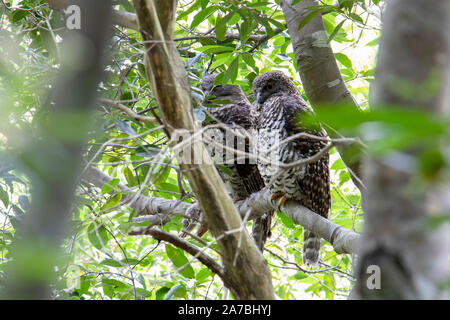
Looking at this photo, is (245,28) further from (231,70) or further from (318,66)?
(318,66)

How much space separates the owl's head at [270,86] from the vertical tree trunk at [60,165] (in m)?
2.58

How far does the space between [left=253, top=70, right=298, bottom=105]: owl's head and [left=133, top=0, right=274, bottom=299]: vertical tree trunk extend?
1.92 m

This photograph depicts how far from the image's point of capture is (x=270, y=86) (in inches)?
122

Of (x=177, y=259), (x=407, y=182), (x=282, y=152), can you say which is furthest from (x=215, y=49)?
(x=407, y=182)

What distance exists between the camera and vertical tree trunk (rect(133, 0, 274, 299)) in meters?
1.15

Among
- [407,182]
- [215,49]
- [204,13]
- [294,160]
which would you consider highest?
[204,13]

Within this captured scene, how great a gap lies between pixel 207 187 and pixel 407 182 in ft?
2.10

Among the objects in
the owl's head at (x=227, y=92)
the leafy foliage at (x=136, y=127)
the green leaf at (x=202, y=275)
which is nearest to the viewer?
the leafy foliage at (x=136, y=127)

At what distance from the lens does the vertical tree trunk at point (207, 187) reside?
3.76 ft

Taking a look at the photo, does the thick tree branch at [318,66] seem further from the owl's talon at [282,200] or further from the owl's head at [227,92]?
the owl's head at [227,92]

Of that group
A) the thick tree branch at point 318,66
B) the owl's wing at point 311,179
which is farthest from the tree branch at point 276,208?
the thick tree branch at point 318,66
